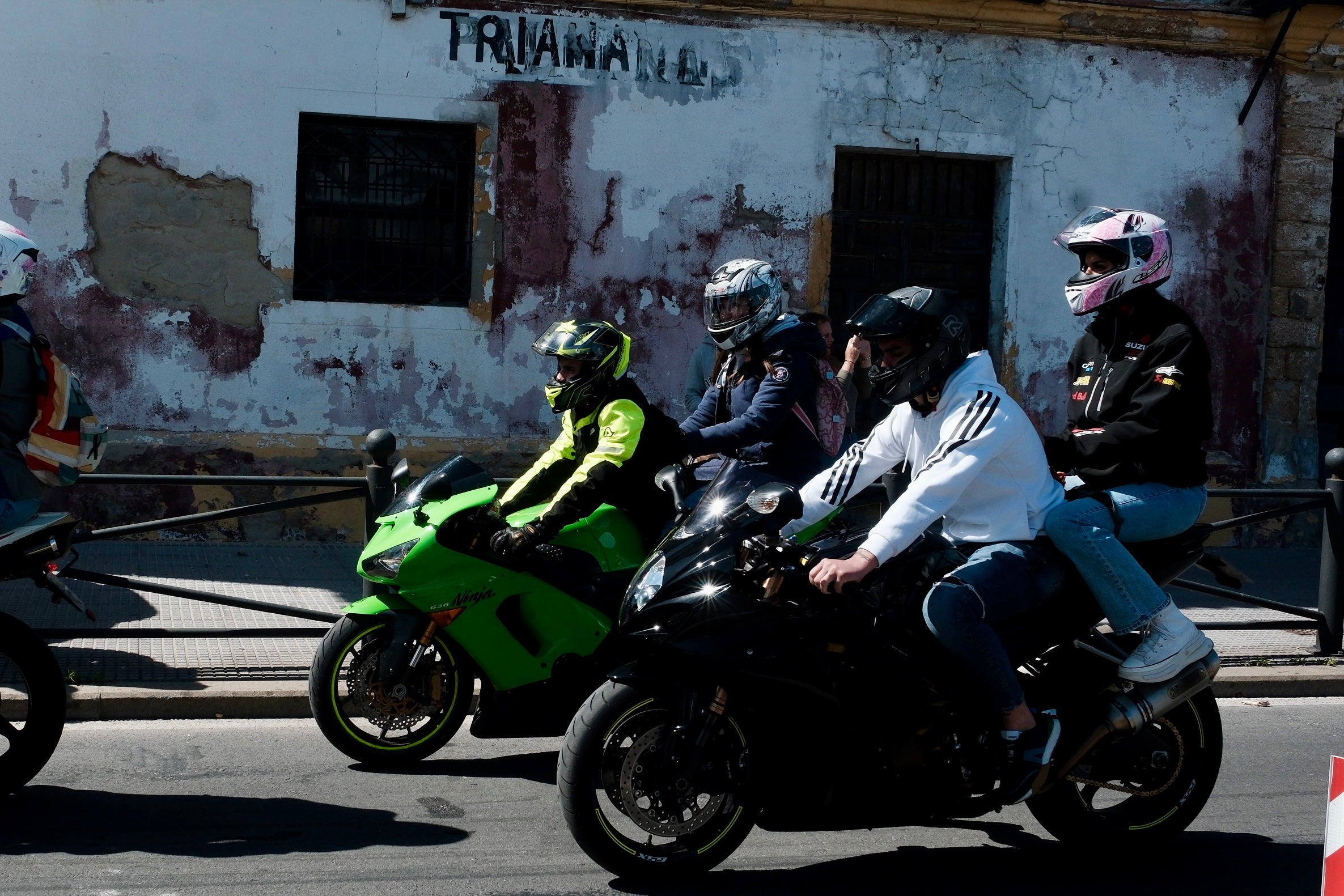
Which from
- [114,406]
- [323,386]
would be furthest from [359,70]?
[114,406]

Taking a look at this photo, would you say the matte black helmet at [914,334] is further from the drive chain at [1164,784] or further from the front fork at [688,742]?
the drive chain at [1164,784]

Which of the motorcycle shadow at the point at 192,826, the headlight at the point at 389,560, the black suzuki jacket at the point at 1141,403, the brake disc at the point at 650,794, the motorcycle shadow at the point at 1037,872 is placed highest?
the black suzuki jacket at the point at 1141,403

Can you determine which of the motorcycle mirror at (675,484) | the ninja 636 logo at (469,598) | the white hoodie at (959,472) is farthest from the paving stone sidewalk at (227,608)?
the white hoodie at (959,472)

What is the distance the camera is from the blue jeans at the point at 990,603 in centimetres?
431

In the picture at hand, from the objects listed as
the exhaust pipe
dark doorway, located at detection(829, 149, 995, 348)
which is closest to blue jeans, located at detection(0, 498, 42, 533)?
the exhaust pipe

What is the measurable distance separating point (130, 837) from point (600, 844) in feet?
5.23

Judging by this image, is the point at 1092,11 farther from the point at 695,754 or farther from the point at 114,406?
the point at 695,754

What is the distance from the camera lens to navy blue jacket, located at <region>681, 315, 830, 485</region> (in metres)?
5.80

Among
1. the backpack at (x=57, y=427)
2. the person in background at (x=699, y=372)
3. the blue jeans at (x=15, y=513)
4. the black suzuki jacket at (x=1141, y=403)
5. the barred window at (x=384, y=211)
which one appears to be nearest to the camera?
the black suzuki jacket at (x=1141, y=403)

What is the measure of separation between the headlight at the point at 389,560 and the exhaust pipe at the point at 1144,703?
92.4 inches

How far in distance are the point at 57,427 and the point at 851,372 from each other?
20.7 ft

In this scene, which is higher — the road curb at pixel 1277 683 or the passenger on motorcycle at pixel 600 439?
the passenger on motorcycle at pixel 600 439

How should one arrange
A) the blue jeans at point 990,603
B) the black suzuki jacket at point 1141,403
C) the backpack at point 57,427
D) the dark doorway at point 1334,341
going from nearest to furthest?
the blue jeans at point 990,603, the black suzuki jacket at point 1141,403, the backpack at point 57,427, the dark doorway at point 1334,341

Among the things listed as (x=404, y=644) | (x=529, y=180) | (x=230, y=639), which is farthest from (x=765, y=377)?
(x=529, y=180)
